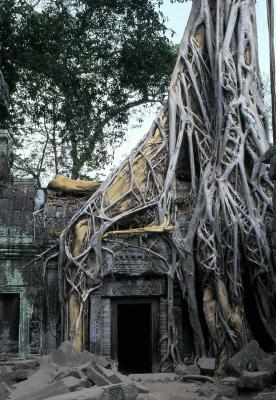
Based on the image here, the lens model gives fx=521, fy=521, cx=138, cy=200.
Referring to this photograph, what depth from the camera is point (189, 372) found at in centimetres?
643

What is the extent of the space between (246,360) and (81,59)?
349 inches

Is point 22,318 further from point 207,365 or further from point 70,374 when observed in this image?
point 207,365

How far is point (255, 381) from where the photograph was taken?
4887 millimetres

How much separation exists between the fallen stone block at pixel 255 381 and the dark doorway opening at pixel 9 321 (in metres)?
3.46

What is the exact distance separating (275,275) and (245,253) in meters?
0.57

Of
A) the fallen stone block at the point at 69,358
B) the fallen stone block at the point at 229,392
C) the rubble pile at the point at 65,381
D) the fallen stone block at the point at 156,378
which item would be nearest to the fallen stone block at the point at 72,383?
the rubble pile at the point at 65,381

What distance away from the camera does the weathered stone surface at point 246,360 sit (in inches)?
221

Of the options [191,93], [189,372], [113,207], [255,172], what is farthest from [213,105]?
[189,372]

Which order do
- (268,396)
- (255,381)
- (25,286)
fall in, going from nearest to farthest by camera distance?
(268,396) → (255,381) → (25,286)

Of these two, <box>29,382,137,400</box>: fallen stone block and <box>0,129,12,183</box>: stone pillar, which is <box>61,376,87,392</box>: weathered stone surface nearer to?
<box>29,382,137,400</box>: fallen stone block

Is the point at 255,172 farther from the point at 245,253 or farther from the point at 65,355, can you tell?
the point at 65,355

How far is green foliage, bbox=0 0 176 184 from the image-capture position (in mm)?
11625

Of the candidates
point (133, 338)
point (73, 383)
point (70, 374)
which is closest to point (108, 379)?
point (73, 383)

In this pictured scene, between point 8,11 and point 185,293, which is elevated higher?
point 8,11
